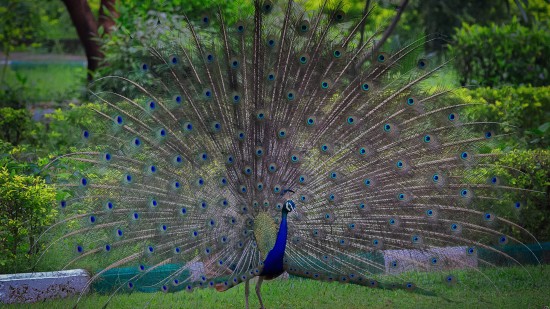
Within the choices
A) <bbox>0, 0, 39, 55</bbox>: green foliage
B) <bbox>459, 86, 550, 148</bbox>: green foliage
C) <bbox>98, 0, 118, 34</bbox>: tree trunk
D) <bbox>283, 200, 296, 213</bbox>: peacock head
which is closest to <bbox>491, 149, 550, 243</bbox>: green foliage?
<bbox>459, 86, 550, 148</bbox>: green foliage

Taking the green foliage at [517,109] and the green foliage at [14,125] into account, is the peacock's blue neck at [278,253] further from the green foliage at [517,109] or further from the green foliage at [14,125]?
the green foliage at [14,125]

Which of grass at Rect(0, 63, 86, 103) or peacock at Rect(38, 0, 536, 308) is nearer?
peacock at Rect(38, 0, 536, 308)

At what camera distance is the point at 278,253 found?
675 cm

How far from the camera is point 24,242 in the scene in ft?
25.2

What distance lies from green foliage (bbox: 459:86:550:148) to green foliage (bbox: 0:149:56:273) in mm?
5566

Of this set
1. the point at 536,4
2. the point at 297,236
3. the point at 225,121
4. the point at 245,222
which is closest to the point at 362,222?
the point at 297,236

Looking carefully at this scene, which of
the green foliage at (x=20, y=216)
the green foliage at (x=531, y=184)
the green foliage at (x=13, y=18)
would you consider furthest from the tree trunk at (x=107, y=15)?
the green foliage at (x=531, y=184)

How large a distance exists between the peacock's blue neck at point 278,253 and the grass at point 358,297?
823 mm

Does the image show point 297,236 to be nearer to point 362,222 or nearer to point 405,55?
point 362,222

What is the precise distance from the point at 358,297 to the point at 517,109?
4.75 meters

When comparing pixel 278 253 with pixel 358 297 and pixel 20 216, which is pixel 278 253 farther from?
pixel 20 216

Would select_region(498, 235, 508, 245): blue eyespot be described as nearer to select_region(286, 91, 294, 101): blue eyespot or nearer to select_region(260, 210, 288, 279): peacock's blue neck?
select_region(260, 210, 288, 279): peacock's blue neck

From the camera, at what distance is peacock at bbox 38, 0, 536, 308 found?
6883mm

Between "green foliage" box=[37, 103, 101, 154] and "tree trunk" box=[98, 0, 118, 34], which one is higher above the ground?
"tree trunk" box=[98, 0, 118, 34]
